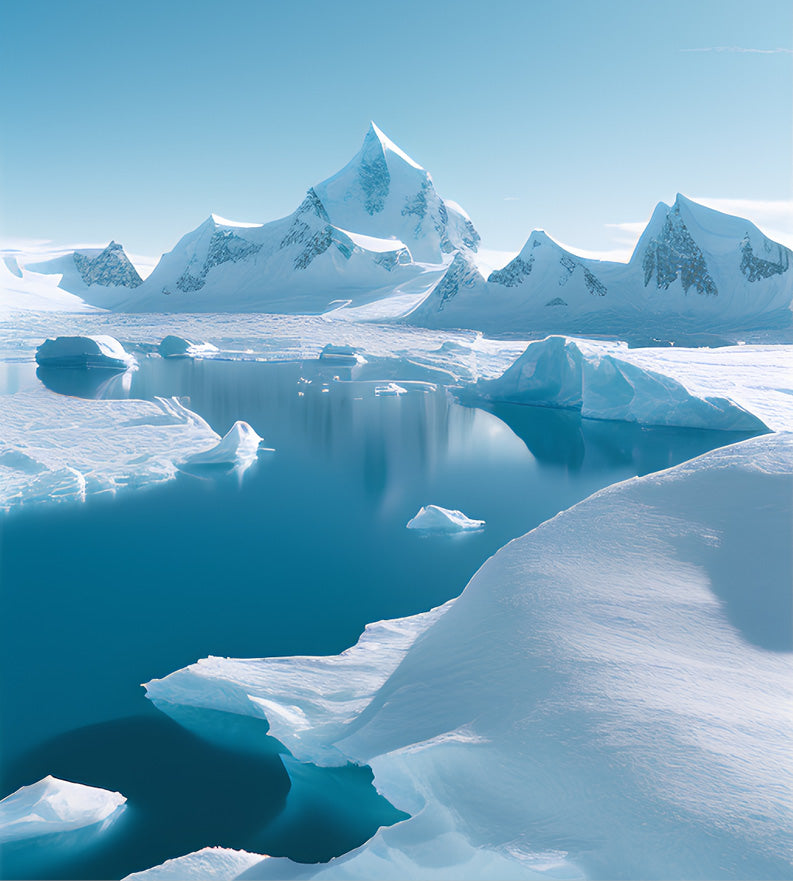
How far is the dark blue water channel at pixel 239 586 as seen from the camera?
11.9ft

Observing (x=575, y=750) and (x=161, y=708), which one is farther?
(x=161, y=708)

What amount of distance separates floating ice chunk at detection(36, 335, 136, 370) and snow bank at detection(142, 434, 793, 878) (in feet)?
65.6

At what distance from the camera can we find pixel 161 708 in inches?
181

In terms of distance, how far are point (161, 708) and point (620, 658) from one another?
3.06 meters

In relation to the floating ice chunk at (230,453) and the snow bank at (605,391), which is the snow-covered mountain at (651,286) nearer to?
the snow bank at (605,391)

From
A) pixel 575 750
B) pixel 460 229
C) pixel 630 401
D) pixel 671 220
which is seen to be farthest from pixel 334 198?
pixel 575 750

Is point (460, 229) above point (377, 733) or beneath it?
above

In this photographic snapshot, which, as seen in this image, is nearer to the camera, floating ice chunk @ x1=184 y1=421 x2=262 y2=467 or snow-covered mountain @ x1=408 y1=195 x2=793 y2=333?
floating ice chunk @ x1=184 y1=421 x2=262 y2=467

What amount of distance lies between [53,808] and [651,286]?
41.2 m

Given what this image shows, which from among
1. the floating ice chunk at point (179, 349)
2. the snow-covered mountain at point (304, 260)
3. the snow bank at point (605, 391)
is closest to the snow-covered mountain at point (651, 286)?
the snow-covered mountain at point (304, 260)

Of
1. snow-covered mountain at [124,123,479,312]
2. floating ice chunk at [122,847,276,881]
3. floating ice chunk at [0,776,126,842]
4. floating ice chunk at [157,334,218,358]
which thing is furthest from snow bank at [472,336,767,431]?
snow-covered mountain at [124,123,479,312]

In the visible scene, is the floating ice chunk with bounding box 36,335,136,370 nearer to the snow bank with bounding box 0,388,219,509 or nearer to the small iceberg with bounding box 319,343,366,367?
the small iceberg with bounding box 319,343,366,367

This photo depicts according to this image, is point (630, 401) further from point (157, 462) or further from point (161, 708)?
point (161, 708)

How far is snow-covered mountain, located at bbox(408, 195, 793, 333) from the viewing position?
36.6 m
